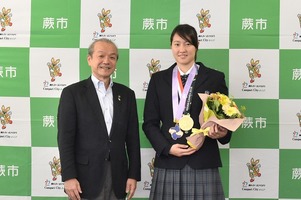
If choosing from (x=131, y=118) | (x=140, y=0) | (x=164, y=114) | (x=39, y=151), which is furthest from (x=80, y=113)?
(x=140, y=0)

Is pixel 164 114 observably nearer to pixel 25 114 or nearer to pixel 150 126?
pixel 150 126

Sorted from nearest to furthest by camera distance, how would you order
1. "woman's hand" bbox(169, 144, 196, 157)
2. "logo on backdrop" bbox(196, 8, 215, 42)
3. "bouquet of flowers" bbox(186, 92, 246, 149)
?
"bouquet of flowers" bbox(186, 92, 246, 149)
"woman's hand" bbox(169, 144, 196, 157)
"logo on backdrop" bbox(196, 8, 215, 42)

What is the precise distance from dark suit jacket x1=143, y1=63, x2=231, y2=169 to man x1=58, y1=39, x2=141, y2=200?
0.56 feet

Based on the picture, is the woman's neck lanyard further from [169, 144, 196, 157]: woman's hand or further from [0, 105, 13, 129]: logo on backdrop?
[0, 105, 13, 129]: logo on backdrop

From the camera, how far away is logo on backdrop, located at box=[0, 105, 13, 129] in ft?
9.27

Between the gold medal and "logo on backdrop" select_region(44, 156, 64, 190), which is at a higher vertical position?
the gold medal

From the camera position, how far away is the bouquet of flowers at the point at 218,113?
199 cm

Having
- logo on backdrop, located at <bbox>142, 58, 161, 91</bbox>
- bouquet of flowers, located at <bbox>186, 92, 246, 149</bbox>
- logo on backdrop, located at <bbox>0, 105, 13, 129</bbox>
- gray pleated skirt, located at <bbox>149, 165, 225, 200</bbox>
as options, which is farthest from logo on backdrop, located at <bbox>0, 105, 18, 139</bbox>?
bouquet of flowers, located at <bbox>186, 92, 246, 149</bbox>

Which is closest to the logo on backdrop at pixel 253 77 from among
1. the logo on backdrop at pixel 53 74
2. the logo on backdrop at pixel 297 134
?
the logo on backdrop at pixel 297 134

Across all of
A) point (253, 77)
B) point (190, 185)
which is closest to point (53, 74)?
point (190, 185)

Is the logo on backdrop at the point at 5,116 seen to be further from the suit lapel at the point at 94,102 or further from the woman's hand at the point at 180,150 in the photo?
the woman's hand at the point at 180,150

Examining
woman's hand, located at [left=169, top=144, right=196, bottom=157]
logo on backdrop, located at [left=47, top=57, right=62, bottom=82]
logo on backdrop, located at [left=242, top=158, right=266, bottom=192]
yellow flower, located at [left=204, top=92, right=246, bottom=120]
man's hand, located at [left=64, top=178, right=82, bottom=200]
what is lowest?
logo on backdrop, located at [left=242, top=158, right=266, bottom=192]

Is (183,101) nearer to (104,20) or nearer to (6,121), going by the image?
(104,20)

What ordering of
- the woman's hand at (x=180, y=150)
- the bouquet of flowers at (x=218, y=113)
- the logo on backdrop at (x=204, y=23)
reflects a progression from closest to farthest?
the bouquet of flowers at (x=218, y=113)
the woman's hand at (x=180, y=150)
the logo on backdrop at (x=204, y=23)
